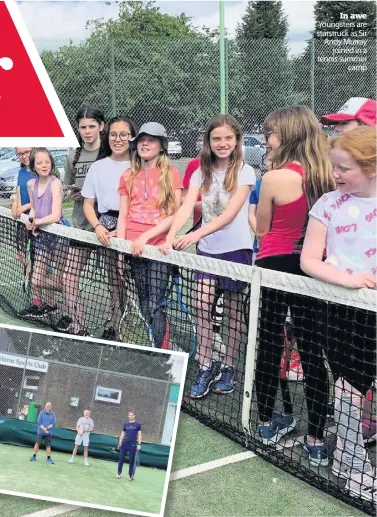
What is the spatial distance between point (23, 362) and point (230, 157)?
1801 millimetres

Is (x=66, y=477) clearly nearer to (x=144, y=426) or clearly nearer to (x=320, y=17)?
(x=144, y=426)

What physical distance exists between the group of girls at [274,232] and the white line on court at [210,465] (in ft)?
0.50

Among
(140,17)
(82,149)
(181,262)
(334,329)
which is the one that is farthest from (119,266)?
(140,17)

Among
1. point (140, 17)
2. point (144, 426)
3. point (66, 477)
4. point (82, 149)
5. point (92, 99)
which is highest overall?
point (140, 17)

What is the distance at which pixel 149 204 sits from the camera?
172 inches

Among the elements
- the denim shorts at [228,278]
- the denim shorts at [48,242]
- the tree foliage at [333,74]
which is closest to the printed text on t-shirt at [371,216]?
the denim shorts at [228,278]

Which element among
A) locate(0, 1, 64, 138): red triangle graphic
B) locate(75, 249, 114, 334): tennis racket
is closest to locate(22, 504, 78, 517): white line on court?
locate(75, 249, 114, 334): tennis racket

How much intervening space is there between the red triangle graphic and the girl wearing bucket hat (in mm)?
1572

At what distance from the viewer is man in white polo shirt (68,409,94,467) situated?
265 centimetres

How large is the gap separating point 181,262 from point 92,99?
10.5 meters

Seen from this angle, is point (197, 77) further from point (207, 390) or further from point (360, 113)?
point (207, 390)

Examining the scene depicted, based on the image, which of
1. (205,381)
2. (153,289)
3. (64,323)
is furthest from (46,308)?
(205,381)

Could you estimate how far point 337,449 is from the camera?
315 centimetres

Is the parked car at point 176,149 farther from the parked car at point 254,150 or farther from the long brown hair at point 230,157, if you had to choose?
the long brown hair at point 230,157
